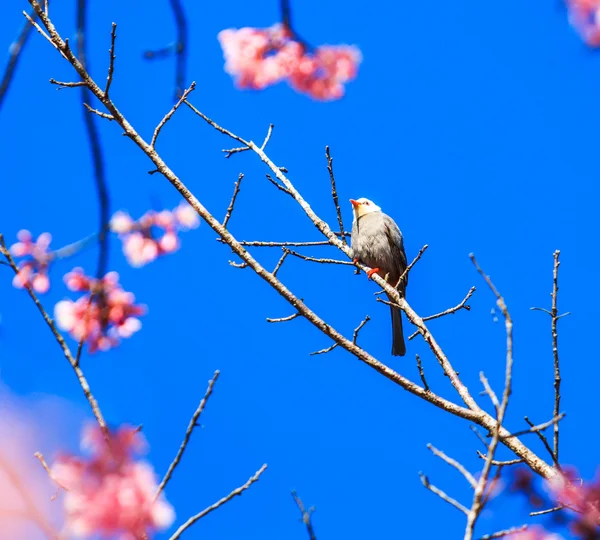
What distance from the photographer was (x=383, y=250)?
236 inches

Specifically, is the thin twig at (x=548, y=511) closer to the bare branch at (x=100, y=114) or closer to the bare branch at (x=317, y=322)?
the bare branch at (x=317, y=322)

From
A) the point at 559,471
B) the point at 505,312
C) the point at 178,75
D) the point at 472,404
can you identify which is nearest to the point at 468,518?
the point at 505,312

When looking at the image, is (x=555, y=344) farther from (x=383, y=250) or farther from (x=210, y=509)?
(x=383, y=250)

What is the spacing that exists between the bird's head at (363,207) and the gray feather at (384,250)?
417mm

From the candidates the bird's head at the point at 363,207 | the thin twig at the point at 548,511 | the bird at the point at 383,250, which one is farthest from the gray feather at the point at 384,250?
the thin twig at the point at 548,511

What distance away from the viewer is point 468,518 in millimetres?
2170

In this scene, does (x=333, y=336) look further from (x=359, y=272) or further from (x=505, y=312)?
(x=359, y=272)

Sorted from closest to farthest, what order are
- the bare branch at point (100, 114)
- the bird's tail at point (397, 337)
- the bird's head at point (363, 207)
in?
1. the bare branch at point (100, 114)
2. the bird's tail at point (397, 337)
3. the bird's head at point (363, 207)

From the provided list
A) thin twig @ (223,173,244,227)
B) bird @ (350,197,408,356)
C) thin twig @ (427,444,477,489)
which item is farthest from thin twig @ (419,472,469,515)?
bird @ (350,197,408,356)

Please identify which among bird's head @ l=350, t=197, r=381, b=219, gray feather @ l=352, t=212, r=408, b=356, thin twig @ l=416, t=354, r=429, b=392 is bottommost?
thin twig @ l=416, t=354, r=429, b=392

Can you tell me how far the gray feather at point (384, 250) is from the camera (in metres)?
5.80

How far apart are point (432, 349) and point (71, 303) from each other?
2.45m

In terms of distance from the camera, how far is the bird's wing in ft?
20.2

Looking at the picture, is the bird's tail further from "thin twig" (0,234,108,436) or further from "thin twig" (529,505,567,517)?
"thin twig" (0,234,108,436)
